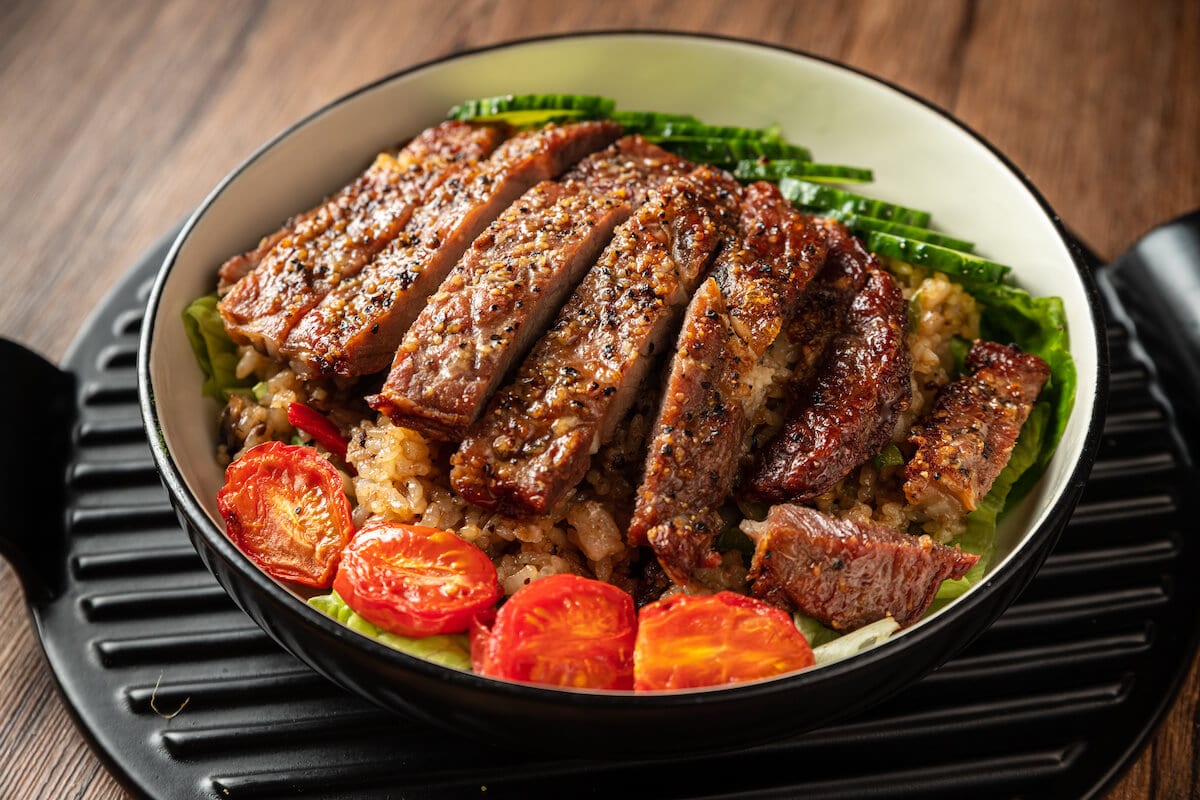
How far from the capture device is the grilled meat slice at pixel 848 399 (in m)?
3.30

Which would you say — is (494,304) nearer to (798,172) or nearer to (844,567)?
(844,567)

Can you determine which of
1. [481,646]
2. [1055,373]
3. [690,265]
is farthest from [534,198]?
[1055,373]

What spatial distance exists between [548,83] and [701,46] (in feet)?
2.27

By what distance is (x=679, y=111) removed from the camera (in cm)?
472

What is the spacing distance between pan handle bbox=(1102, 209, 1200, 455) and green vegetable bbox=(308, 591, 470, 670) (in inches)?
121

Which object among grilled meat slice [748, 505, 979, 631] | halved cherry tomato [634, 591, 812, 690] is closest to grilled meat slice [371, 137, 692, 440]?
halved cherry tomato [634, 591, 812, 690]

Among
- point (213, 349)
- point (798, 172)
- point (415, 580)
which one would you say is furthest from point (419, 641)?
point (798, 172)

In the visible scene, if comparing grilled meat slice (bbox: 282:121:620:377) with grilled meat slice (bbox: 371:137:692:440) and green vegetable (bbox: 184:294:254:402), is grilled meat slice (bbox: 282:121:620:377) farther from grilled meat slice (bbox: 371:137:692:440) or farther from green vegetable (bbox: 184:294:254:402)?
green vegetable (bbox: 184:294:254:402)

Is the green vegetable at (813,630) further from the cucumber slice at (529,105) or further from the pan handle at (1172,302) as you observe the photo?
the cucumber slice at (529,105)

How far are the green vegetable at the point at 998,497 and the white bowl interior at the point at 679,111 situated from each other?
7 centimetres

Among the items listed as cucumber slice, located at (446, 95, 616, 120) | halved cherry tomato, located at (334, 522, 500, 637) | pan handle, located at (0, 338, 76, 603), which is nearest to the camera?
halved cherry tomato, located at (334, 522, 500, 637)

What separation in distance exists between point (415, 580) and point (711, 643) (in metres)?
0.88

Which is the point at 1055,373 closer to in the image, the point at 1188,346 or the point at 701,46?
the point at 1188,346

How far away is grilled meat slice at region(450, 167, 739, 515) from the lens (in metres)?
3.08
